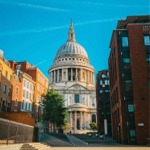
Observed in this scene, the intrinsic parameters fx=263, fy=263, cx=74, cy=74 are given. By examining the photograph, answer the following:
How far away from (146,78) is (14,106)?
2605cm

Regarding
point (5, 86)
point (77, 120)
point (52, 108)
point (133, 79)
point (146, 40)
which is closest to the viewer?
point (5, 86)

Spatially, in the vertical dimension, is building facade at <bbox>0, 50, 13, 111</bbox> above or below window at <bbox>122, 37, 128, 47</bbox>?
below

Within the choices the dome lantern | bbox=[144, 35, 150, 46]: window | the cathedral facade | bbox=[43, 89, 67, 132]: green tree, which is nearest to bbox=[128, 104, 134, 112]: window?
bbox=[144, 35, 150, 46]: window

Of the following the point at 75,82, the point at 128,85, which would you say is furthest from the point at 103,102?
the point at 75,82

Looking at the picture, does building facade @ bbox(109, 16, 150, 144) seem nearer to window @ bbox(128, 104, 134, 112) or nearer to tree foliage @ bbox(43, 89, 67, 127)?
window @ bbox(128, 104, 134, 112)

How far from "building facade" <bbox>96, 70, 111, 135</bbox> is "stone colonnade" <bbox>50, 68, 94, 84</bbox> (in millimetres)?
58286

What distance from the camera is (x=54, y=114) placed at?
66.4 metres

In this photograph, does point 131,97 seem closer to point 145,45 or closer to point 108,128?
point 145,45

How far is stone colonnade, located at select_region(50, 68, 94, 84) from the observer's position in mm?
147750

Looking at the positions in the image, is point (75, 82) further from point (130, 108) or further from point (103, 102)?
point (130, 108)

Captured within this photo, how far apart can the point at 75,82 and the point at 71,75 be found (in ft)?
26.4

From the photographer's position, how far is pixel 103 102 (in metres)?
86.6

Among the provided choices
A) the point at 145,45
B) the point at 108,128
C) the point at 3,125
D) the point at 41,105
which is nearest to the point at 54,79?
the point at 108,128

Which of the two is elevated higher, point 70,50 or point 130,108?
point 70,50
